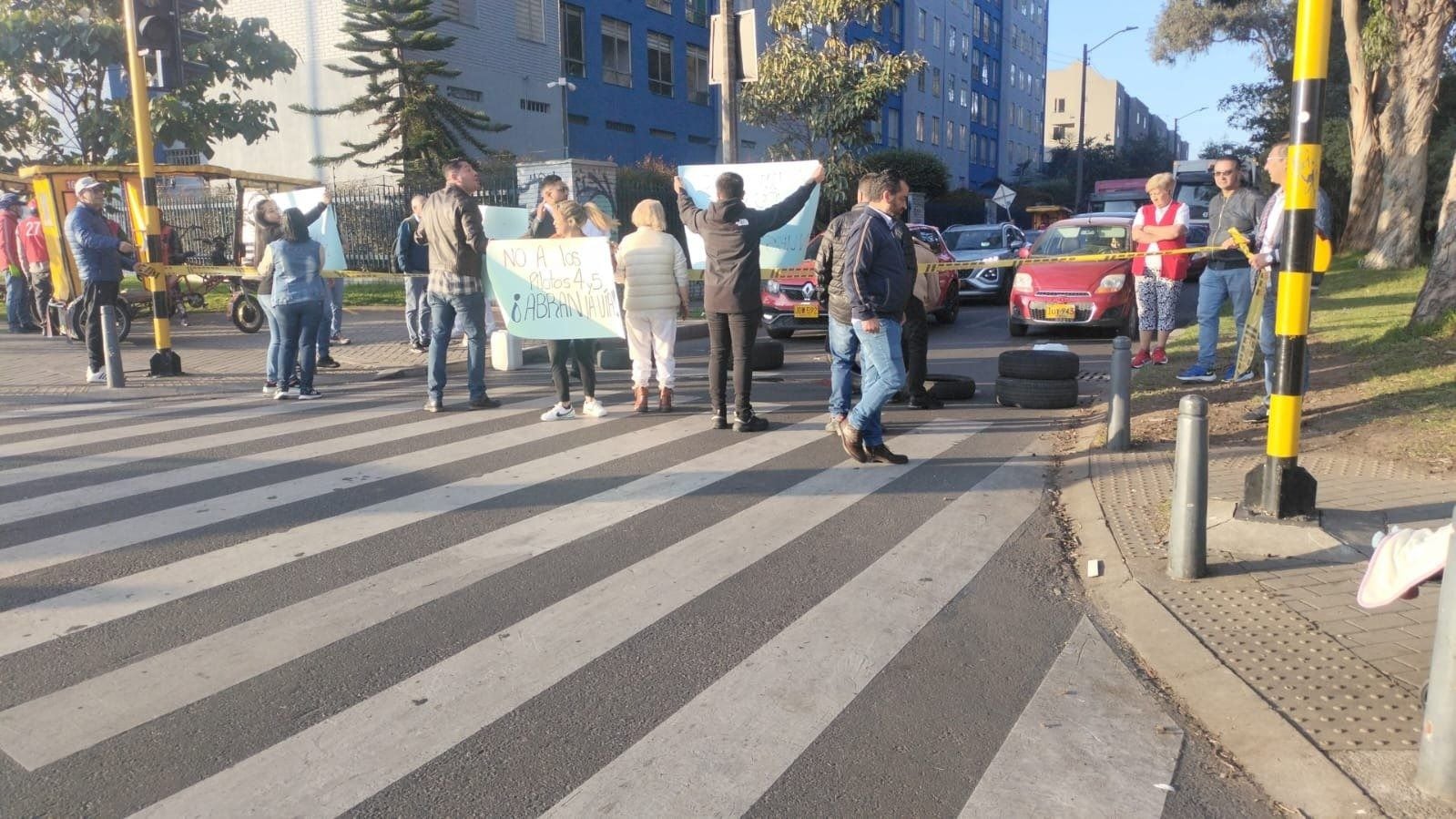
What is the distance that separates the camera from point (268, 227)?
9.70 m

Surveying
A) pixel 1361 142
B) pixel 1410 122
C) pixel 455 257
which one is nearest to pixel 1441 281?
pixel 455 257

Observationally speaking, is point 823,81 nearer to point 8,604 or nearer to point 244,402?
point 244,402

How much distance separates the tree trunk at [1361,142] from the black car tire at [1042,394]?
19.0 meters

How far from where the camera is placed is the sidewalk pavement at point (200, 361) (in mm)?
10508

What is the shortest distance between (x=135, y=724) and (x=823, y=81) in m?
22.3

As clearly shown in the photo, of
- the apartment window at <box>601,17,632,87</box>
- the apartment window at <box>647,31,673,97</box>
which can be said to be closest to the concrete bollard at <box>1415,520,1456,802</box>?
the apartment window at <box>601,17,632,87</box>

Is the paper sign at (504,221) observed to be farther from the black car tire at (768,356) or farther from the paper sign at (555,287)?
the black car tire at (768,356)

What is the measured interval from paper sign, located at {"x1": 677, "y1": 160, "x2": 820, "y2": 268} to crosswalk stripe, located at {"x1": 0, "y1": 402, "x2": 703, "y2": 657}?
339 cm

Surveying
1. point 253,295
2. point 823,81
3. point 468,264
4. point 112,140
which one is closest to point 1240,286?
point 468,264

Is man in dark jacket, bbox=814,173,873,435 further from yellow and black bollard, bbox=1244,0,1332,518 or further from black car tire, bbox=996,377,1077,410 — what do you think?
yellow and black bollard, bbox=1244,0,1332,518

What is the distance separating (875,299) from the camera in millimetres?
6594

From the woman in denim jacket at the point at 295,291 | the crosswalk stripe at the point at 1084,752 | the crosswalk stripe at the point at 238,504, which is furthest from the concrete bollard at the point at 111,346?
the crosswalk stripe at the point at 1084,752

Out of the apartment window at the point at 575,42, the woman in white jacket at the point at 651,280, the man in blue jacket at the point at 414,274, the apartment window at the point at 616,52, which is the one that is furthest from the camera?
the apartment window at the point at 616,52

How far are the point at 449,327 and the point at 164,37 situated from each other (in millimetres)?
4770
